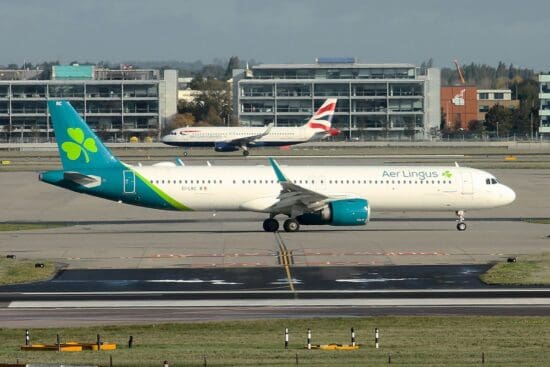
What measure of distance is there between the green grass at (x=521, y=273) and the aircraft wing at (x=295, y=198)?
1126 centimetres

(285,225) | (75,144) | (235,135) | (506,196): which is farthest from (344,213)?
(235,135)

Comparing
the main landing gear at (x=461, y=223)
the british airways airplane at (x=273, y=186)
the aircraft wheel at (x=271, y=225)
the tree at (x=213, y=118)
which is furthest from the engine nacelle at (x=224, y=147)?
the aircraft wheel at (x=271, y=225)

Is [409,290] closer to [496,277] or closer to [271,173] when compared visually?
[496,277]

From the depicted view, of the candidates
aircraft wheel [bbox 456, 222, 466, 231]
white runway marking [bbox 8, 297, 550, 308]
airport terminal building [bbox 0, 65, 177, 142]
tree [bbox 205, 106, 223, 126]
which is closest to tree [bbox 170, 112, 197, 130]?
tree [bbox 205, 106, 223, 126]

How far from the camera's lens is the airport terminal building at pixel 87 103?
177 metres

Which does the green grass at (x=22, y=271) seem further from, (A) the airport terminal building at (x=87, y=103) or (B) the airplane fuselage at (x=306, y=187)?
(A) the airport terminal building at (x=87, y=103)

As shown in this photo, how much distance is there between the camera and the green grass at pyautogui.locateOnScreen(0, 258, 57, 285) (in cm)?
3891

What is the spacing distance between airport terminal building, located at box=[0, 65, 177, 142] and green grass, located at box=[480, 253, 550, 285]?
447 feet

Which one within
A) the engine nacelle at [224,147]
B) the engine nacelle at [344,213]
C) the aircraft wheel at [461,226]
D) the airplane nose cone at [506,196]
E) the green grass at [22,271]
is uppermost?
the engine nacelle at [224,147]

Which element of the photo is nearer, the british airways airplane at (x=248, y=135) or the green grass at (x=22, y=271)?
the green grass at (x=22, y=271)

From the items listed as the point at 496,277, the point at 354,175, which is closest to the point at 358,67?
the point at 354,175

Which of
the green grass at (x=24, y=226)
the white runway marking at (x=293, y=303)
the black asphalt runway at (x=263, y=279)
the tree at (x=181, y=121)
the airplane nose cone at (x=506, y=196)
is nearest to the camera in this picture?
the white runway marking at (x=293, y=303)

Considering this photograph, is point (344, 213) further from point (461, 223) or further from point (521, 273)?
point (521, 273)

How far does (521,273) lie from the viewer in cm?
3941
